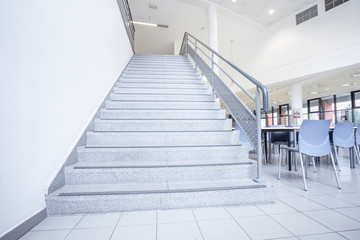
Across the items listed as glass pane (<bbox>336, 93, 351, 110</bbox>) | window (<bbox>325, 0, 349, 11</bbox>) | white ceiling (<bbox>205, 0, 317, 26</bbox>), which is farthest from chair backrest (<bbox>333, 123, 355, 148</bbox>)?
glass pane (<bbox>336, 93, 351, 110</bbox>)

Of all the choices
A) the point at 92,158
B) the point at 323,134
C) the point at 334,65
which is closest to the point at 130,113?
the point at 92,158

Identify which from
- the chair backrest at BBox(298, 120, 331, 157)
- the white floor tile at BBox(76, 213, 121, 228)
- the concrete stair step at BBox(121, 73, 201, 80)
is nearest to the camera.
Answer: the white floor tile at BBox(76, 213, 121, 228)

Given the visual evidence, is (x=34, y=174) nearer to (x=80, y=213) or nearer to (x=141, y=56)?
(x=80, y=213)

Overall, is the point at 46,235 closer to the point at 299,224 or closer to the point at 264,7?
the point at 299,224

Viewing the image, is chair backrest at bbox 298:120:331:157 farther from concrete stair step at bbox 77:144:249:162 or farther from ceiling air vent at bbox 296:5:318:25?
ceiling air vent at bbox 296:5:318:25

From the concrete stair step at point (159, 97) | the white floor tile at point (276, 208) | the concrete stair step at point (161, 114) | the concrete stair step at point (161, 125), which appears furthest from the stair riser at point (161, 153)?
the concrete stair step at point (159, 97)

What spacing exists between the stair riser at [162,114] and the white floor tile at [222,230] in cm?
154

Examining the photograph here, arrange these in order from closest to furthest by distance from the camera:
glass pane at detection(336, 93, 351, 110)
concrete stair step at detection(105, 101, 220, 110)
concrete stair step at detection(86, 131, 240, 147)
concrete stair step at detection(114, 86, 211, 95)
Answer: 1. concrete stair step at detection(86, 131, 240, 147)
2. concrete stair step at detection(105, 101, 220, 110)
3. concrete stair step at detection(114, 86, 211, 95)
4. glass pane at detection(336, 93, 351, 110)

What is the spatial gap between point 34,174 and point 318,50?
787 centimetres

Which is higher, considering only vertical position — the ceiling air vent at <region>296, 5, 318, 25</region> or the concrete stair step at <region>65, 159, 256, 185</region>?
the ceiling air vent at <region>296, 5, 318, 25</region>

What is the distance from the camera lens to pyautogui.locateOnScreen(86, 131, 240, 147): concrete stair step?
2068 millimetres

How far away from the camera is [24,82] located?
47.4 inches

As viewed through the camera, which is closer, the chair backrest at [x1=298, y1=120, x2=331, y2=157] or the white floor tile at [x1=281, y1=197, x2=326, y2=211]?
the white floor tile at [x1=281, y1=197, x2=326, y2=211]

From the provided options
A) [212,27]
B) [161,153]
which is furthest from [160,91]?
[212,27]
